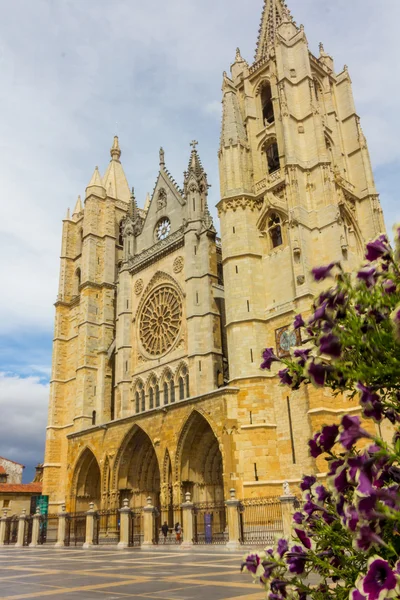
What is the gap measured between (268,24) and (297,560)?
117ft

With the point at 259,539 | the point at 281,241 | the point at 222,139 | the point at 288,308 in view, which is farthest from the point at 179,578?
the point at 222,139

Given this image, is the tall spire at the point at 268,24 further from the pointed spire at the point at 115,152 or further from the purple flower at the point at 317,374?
the purple flower at the point at 317,374

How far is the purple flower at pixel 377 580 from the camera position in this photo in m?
1.82

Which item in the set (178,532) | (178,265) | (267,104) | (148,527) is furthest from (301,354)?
(267,104)

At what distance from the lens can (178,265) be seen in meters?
28.2

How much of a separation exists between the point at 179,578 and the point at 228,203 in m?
18.1

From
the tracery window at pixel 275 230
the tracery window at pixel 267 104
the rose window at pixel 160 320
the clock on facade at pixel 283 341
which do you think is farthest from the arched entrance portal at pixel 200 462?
the tracery window at pixel 267 104

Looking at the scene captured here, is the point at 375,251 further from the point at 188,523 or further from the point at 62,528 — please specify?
the point at 62,528

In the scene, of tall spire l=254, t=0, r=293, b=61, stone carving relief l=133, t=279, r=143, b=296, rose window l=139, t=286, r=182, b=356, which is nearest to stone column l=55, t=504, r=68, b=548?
rose window l=139, t=286, r=182, b=356

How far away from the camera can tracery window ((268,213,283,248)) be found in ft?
78.2

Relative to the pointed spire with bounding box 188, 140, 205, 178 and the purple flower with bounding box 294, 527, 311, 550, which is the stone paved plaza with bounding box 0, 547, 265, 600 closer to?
the purple flower with bounding box 294, 527, 311, 550

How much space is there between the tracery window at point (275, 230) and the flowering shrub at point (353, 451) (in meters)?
21.3

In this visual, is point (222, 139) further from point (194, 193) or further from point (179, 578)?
point (179, 578)

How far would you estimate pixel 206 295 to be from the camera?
2558cm
